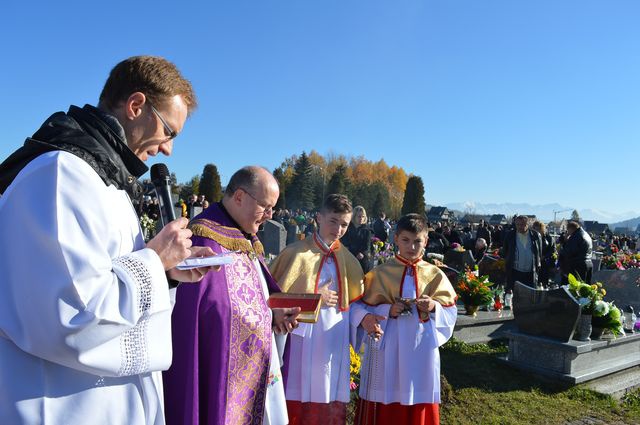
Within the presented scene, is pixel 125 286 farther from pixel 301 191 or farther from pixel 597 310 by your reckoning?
pixel 301 191

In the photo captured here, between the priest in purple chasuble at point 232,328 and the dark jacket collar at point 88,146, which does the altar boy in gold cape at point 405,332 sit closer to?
the priest in purple chasuble at point 232,328

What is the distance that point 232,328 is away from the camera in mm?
2666

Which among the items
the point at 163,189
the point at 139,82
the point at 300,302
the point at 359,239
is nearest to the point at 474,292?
the point at 359,239

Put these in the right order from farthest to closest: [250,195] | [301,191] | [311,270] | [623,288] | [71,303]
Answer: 1. [301,191]
2. [623,288]
3. [311,270]
4. [250,195]
5. [71,303]

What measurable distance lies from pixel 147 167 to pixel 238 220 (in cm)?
133

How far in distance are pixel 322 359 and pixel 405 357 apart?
0.70 metres

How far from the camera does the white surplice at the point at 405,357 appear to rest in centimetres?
406

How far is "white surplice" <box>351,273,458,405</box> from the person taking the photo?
4062 mm

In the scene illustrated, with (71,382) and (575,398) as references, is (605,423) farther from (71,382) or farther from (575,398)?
(71,382)

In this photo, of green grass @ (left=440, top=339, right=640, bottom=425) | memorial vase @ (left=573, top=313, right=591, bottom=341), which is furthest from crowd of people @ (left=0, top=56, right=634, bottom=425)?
memorial vase @ (left=573, top=313, right=591, bottom=341)

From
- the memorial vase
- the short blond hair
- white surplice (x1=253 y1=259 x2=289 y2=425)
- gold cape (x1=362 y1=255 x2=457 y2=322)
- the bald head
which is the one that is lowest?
the memorial vase

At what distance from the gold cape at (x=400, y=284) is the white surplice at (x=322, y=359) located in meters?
0.34

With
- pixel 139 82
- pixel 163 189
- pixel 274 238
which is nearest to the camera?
pixel 139 82

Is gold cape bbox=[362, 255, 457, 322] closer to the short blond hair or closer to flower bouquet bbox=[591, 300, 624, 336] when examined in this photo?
the short blond hair
